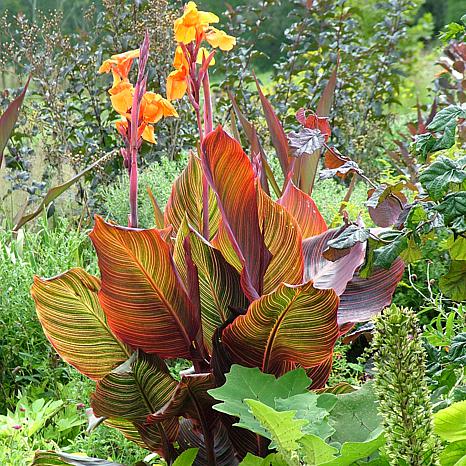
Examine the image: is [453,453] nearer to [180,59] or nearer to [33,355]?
[180,59]

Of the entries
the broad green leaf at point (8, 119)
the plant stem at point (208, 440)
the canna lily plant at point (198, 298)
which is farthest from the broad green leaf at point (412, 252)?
the broad green leaf at point (8, 119)

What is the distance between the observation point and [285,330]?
5.27ft

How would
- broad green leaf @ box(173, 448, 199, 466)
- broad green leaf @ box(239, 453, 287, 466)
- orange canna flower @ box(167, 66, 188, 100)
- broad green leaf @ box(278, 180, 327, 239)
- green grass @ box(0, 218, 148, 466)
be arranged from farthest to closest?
green grass @ box(0, 218, 148, 466)
broad green leaf @ box(278, 180, 327, 239)
orange canna flower @ box(167, 66, 188, 100)
broad green leaf @ box(173, 448, 199, 466)
broad green leaf @ box(239, 453, 287, 466)

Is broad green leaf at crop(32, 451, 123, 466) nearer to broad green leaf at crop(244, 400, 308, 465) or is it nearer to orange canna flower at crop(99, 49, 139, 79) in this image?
broad green leaf at crop(244, 400, 308, 465)

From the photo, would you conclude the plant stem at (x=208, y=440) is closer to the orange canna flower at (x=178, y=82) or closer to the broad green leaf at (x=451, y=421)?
the orange canna flower at (x=178, y=82)

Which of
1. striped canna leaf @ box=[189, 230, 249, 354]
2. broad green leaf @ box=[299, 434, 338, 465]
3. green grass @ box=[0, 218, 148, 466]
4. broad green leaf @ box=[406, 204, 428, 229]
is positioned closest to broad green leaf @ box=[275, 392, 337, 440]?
broad green leaf @ box=[299, 434, 338, 465]

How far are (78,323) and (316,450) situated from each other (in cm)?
74

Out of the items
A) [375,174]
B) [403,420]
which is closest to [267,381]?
[403,420]

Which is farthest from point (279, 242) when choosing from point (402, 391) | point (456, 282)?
point (402, 391)

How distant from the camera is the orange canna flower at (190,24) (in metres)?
1.68

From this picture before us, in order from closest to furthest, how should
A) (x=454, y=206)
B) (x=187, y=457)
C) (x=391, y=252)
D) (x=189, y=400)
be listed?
(x=454, y=206) < (x=391, y=252) < (x=187, y=457) < (x=189, y=400)

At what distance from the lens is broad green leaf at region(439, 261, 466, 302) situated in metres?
1.54

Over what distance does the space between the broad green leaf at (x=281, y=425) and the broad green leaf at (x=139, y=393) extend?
1.80 feet

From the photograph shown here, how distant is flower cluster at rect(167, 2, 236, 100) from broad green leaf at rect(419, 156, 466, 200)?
0.63m
